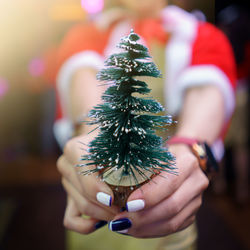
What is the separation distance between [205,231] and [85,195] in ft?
3.24

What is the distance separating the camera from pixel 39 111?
0.81 metres

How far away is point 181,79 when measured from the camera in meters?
0.47

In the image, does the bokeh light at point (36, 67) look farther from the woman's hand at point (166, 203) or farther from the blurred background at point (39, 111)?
the woman's hand at point (166, 203)

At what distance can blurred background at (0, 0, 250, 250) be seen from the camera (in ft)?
1.44

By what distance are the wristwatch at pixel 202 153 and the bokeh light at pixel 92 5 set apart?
11.7 inches

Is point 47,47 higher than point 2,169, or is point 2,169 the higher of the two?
point 47,47

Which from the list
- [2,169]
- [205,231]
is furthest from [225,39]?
[205,231]

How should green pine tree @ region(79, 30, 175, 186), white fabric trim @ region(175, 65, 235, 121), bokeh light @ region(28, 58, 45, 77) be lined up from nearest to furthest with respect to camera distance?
green pine tree @ region(79, 30, 175, 186) < white fabric trim @ region(175, 65, 235, 121) < bokeh light @ region(28, 58, 45, 77)

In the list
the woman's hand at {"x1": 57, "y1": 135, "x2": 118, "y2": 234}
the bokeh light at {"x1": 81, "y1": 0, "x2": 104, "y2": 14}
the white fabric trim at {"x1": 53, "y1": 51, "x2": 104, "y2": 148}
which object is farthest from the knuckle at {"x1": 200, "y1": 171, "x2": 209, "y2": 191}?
the bokeh light at {"x1": 81, "y1": 0, "x2": 104, "y2": 14}

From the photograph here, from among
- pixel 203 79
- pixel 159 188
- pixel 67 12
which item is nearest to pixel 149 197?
pixel 159 188

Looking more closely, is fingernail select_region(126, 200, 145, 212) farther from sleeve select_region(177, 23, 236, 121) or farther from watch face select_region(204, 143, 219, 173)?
sleeve select_region(177, 23, 236, 121)

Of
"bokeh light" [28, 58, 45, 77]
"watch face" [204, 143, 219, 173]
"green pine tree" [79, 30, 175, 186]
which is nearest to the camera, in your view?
"green pine tree" [79, 30, 175, 186]

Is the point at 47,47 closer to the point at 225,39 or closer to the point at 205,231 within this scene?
the point at 225,39

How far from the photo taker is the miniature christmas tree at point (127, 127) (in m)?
A: 0.25
